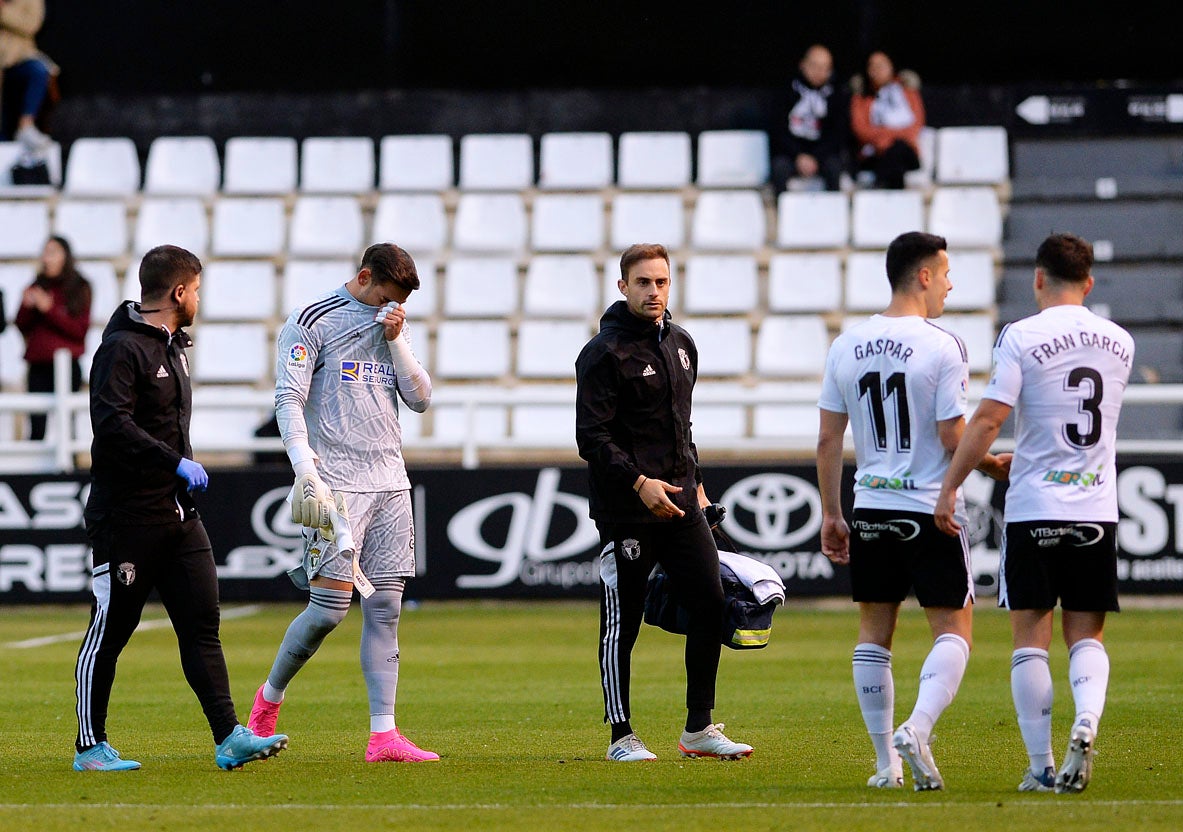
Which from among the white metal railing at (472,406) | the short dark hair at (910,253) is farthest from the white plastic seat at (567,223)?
the short dark hair at (910,253)

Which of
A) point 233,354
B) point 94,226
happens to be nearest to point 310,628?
point 233,354

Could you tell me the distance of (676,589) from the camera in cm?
725

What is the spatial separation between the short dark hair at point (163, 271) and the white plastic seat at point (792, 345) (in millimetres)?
9953

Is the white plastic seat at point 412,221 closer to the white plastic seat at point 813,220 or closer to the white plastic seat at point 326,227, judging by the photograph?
the white plastic seat at point 326,227

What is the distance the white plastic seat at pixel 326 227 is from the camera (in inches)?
699

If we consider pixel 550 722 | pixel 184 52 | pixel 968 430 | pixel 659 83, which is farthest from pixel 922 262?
pixel 184 52

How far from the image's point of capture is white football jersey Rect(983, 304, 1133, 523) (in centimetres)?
602

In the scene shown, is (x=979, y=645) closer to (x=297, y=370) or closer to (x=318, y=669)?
(x=318, y=669)

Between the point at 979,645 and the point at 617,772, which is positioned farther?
the point at 979,645

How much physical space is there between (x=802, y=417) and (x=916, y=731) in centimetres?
1001

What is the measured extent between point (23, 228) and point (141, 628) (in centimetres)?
629

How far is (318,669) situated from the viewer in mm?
10828

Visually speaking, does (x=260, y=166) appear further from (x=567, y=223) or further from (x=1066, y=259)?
(x=1066, y=259)

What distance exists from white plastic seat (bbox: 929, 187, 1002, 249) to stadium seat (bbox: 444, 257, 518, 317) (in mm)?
4113
